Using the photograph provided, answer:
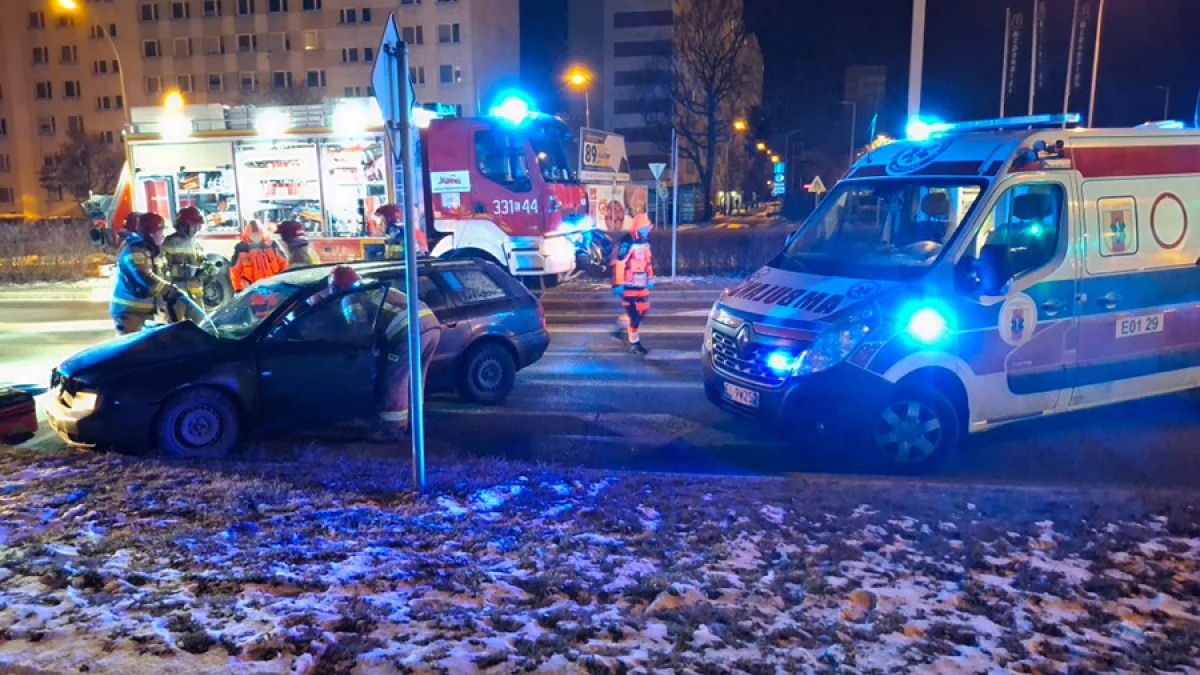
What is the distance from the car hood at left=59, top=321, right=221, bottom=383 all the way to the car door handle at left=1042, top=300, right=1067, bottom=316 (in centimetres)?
627

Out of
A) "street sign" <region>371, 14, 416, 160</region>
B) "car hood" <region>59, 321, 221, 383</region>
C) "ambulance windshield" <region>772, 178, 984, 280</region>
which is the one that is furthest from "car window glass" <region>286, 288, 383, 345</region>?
"ambulance windshield" <region>772, 178, 984, 280</region>

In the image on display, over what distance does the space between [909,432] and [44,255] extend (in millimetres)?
22405

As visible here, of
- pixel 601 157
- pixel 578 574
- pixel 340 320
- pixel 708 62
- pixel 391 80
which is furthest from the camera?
pixel 708 62

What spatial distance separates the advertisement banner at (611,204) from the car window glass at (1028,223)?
15.1 meters

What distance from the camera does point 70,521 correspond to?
16.1 feet

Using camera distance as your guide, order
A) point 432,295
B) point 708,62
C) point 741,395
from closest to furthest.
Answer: point 741,395, point 432,295, point 708,62

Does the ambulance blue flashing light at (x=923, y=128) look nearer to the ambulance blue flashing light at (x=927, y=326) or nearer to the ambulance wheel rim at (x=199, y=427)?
the ambulance blue flashing light at (x=927, y=326)

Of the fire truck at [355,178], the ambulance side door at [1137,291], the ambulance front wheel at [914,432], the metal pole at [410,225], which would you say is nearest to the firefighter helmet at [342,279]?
the metal pole at [410,225]

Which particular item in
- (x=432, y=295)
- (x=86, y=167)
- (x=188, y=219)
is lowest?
(x=432, y=295)

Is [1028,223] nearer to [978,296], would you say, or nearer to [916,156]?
[978,296]

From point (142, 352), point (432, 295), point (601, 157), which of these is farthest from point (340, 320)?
point (601, 157)

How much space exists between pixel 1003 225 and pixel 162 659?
589 cm

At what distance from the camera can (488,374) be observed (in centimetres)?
858

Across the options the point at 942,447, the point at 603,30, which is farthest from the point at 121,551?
the point at 603,30
